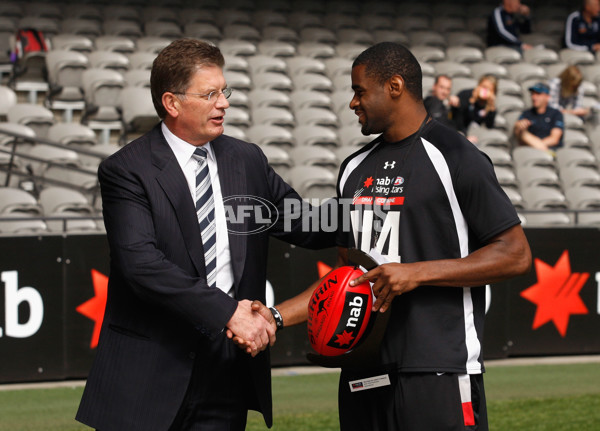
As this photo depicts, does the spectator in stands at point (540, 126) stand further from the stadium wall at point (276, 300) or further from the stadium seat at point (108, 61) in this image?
the stadium seat at point (108, 61)

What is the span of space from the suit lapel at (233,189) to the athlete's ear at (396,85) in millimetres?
667

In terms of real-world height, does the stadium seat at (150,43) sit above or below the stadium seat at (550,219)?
above

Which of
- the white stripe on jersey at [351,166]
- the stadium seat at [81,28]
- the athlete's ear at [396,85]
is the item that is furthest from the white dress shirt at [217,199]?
Answer: the stadium seat at [81,28]

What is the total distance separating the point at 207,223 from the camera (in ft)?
11.3

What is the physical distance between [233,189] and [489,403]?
429 cm

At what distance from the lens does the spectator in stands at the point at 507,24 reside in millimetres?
14281

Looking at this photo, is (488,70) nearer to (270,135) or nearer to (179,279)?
(270,135)

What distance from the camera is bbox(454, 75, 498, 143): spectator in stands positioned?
1109 cm

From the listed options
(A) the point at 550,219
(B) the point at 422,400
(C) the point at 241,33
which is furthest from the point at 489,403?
(C) the point at 241,33

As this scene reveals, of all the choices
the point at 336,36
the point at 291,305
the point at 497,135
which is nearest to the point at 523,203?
the point at 497,135

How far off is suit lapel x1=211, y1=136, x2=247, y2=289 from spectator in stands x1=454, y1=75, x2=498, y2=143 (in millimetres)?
7581

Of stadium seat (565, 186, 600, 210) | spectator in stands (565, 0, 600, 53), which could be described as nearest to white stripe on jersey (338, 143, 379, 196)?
stadium seat (565, 186, 600, 210)

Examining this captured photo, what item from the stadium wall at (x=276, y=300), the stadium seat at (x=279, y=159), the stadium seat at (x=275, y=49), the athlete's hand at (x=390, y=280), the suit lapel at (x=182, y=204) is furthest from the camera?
the stadium seat at (x=275, y=49)

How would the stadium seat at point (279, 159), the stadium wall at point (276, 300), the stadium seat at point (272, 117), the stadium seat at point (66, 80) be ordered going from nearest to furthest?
the stadium wall at point (276, 300), the stadium seat at point (279, 159), the stadium seat at point (66, 80), the stadium seat at point (272, 117)
